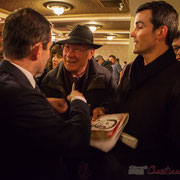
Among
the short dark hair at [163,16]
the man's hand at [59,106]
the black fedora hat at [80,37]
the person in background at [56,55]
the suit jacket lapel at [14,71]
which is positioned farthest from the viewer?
the person in background at [56,55]

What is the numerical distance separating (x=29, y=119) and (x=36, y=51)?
1.38 ft

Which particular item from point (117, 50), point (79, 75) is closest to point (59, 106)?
point (79, 75)

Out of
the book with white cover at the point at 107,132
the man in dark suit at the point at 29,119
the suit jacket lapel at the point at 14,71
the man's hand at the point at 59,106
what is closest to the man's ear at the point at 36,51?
the man in dark suit at the point at 29,119

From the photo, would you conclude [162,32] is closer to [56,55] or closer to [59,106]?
[59,106]

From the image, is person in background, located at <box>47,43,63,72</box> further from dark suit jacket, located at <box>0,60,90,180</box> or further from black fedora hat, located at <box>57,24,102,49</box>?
dark suit jacket, located at <box>0,60,90,180</box>

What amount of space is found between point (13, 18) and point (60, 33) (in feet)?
36.6

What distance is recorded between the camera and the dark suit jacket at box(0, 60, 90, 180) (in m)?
0.78

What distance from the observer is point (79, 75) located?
1914 millimetres

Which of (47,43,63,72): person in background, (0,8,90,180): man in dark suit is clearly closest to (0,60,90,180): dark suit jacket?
(0,8,90,180): man in dark suit

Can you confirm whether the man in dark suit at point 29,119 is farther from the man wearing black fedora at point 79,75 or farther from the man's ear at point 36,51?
the man wearing black fedora at point 79,75

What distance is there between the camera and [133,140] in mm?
1036

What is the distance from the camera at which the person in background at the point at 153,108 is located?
1.13 m

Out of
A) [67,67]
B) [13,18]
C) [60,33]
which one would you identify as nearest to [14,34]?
[13,18]

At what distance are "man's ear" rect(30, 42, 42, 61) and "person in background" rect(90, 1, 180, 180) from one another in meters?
0.70
